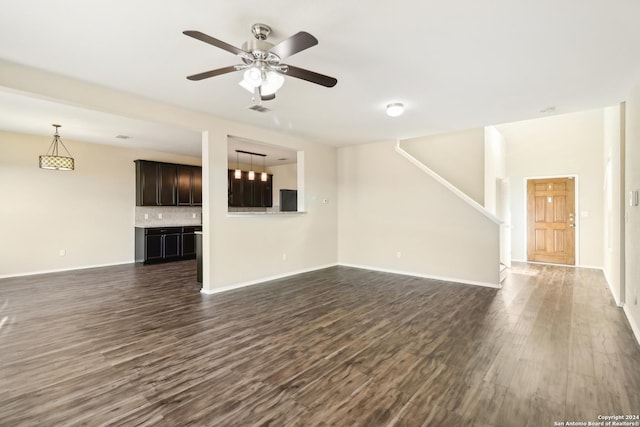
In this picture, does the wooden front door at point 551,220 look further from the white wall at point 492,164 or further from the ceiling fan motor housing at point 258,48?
the ceiling fan motor housing at point 258,48

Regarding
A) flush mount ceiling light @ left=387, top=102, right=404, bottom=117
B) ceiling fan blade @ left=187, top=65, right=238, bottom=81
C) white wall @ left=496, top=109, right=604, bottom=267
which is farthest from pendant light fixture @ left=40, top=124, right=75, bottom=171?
white wall @ left=496, top=109, right=604, bottom=267

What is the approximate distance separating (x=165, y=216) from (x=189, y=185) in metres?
1.01

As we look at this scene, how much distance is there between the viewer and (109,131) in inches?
215

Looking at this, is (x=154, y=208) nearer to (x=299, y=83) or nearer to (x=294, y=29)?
(x=299, y=83)

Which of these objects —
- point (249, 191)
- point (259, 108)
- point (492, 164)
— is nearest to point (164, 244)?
point (249, 191)

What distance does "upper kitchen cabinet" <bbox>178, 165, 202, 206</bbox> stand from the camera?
763 cm

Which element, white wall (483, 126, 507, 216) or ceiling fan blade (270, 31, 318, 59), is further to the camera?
white wall (483, 126, 507, 216)

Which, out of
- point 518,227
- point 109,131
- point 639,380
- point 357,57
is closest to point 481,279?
point 639,380

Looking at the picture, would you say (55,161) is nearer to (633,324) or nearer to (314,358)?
(314,358)

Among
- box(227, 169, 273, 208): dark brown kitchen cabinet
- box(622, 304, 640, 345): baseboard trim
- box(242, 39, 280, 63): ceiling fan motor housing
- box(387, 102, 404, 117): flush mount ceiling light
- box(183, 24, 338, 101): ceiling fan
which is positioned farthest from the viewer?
box(227, 169, 273, 208): dark brown kitchen cabinet

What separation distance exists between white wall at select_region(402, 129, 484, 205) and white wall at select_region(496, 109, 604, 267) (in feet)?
6.06

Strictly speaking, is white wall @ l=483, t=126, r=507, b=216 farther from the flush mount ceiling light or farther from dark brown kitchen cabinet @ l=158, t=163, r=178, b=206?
dark brown kitchen cabinet @ l=158, t=163, r=178, b=206

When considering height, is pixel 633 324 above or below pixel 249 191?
below

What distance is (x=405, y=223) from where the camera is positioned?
5871 mm
